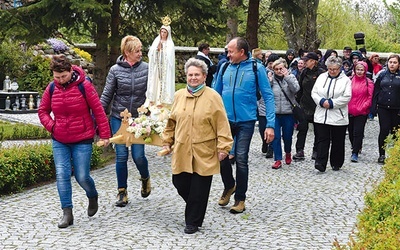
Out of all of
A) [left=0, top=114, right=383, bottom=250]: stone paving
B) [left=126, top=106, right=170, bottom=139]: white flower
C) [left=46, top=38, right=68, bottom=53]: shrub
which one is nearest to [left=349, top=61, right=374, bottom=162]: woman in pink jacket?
[left=0, top=114, right=383, bottom=250]: stone paving

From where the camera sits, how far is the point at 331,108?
1077cm

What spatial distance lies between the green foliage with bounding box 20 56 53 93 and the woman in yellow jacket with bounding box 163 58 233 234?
52.4 feet

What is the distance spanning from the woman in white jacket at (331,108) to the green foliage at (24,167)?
408cm

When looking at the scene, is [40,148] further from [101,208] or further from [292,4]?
[292,4]

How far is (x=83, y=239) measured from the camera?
21.6 ft

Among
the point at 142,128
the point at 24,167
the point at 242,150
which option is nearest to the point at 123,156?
the point at 142,128

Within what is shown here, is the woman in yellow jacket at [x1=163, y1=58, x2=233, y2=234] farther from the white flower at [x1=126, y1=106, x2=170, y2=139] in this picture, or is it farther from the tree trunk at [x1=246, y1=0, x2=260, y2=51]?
the tree trunk at [x1=246, y1=0, x2=260, y2=51]

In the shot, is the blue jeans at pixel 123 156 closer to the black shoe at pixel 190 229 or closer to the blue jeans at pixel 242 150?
the blue jeans at pixel 242 150

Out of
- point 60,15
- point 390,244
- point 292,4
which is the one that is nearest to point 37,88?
point 292,4

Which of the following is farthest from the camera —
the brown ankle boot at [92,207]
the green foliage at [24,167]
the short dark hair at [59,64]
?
the green foliage at [24,167]

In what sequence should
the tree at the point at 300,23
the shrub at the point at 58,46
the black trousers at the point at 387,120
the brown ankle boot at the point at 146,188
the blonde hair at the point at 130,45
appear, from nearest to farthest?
the blonde hair at the point at 130,45, the brown ankle boot at the point at 146,188, the black trousers at the point at 387,120, the tree at the point at 300,23, the shrub at the point at 58,46

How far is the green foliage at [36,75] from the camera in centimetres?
2242

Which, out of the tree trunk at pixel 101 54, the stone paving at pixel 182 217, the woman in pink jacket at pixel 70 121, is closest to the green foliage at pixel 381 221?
the stone paving at pixel 182 217

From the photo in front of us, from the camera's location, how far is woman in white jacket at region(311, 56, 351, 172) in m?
10.7
